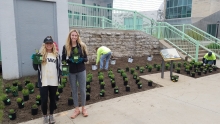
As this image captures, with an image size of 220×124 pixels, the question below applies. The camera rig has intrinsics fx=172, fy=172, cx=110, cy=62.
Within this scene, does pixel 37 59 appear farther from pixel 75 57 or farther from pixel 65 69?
pixel 75 57

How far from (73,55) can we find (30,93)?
2.26m

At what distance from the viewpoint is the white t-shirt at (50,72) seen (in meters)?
2.89

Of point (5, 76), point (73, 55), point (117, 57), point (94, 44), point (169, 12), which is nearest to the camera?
point (73, 55)

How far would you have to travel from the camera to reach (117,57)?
939 centimetres

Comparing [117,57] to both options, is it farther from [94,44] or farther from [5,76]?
[5,76]

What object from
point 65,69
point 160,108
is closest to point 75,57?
point 65,69

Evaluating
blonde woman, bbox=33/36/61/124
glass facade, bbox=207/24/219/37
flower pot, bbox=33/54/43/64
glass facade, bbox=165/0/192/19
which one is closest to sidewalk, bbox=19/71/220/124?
blonde woman, bbox=33/36/61/124

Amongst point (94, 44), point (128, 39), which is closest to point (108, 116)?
point (94, 44)

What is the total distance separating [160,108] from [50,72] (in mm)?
2435

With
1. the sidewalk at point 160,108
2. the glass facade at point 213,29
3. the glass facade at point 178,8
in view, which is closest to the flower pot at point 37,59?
the sidewalk at point 160,108

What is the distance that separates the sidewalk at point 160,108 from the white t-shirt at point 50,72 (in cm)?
83

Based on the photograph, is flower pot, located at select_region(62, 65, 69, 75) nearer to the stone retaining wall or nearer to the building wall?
the building wall

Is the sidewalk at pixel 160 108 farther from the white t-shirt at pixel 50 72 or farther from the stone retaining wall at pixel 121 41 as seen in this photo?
the stone retaining wall at pixel 121 41

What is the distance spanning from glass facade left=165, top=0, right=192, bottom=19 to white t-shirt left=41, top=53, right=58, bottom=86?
77.6 feet
